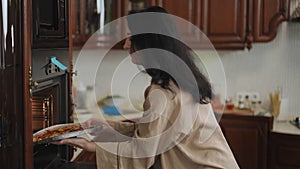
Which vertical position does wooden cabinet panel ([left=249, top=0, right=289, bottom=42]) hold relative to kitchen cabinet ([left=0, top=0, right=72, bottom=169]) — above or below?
Result: above

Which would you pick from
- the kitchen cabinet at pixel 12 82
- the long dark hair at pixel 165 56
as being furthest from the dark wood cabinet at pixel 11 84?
the long dark hair at pixel 165 56

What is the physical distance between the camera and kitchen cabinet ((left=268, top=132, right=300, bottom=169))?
2.90m

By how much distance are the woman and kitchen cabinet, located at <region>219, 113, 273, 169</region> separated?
1.34 metres

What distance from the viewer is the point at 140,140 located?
1.53 meters

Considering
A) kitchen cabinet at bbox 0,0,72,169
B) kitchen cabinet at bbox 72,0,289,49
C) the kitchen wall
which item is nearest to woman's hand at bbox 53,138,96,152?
kitchen cabinet at bbox 0,0,72,169

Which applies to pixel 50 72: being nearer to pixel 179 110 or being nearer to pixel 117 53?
pixel 179 110

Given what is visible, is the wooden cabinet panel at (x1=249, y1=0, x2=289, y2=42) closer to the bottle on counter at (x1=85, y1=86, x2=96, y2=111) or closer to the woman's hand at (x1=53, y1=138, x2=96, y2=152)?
the bottle on counter at (x1=85, y1=86, x2=96, y2=111)

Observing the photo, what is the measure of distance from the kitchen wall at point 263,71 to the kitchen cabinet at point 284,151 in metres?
0.52

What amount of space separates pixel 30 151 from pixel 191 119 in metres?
0.68

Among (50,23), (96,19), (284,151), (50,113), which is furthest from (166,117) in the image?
(96,19)

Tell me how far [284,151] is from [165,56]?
1.62m

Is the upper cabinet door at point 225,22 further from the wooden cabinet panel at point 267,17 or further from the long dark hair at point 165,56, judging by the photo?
the long dark hair at point 165,56

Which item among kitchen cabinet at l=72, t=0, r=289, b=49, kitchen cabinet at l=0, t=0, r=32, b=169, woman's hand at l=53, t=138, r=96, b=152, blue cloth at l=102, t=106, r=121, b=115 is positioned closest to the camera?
kitchen cabinet at l=0, t=0, r=32, b=169

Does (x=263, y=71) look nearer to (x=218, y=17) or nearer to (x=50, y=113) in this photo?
(x=218, y=17)
